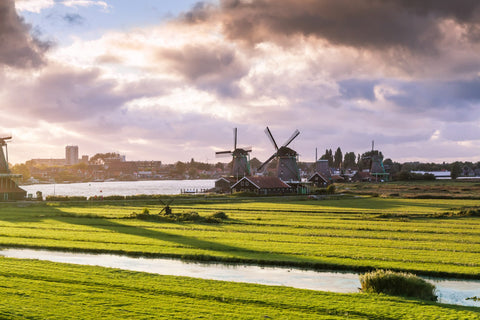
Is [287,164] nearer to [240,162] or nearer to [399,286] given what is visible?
[240,162]

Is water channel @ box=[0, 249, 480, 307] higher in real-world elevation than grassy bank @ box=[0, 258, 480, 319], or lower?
lower

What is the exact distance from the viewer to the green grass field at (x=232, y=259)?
15.9 m

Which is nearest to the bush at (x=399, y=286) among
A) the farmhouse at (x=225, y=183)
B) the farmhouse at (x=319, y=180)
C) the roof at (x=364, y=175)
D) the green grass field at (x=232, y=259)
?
the green grass field at (x=232, y=259)

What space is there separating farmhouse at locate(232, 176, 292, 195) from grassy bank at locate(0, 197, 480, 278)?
48336 mm

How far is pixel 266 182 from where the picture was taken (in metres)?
105

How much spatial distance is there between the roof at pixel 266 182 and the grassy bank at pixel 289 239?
48.5 m

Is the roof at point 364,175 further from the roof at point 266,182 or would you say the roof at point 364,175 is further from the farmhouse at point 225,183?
the roof at point 266,182

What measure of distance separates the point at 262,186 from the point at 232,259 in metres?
76.6

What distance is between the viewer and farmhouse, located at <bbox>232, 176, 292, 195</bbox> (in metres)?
103

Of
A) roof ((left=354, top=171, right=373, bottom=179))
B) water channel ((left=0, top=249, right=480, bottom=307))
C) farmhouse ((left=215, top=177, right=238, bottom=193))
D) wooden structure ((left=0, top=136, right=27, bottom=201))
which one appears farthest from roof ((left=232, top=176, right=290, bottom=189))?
roof ((left=354, top=171, right=373, bottom=179))

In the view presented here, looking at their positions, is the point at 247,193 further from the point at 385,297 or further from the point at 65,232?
the point at 385,297

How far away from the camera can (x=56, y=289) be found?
18.3m

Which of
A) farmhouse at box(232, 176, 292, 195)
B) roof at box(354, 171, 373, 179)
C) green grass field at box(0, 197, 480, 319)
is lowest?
green grass field at box(0, 197, 480, 319)

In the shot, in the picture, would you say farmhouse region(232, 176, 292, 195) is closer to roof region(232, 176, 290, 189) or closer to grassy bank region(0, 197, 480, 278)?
roof region(232, 176, 290, 189)
